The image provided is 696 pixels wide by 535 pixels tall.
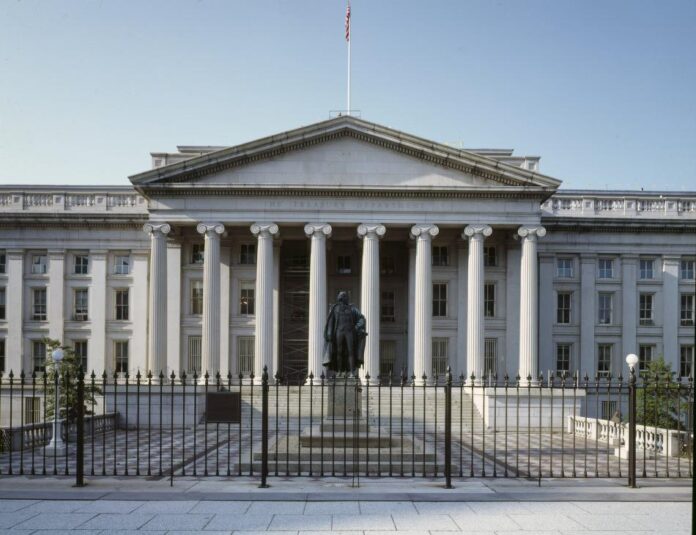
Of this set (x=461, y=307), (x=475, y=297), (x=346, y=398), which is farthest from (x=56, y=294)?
(x=346, y=398)

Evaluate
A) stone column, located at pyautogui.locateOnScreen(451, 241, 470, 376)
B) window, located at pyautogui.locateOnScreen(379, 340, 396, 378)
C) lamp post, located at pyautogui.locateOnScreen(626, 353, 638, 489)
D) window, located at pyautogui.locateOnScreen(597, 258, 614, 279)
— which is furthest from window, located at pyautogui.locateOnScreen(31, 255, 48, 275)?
lamp post, located at pyautogui.locateOnScreen(626, 353, 638, 489)

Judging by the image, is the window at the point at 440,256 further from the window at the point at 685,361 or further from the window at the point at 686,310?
the window at the point at 685,361

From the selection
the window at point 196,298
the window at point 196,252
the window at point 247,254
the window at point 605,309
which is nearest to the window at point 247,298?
the window at point 247,254

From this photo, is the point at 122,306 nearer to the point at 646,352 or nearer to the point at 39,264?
the point at 39,264

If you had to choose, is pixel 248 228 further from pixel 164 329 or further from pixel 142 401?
pixel 142 401

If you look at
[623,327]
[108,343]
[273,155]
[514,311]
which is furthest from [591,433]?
[108,343]

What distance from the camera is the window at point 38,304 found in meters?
47.2

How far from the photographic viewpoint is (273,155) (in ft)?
135

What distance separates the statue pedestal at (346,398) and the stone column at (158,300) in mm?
21639

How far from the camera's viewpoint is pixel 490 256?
149 ft

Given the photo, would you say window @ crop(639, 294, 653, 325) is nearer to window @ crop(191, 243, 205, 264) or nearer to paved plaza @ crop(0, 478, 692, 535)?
window @ crop(191, 243, 205, 264)

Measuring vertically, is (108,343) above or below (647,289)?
below

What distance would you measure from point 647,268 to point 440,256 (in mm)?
14192

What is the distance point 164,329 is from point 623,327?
29421mm
